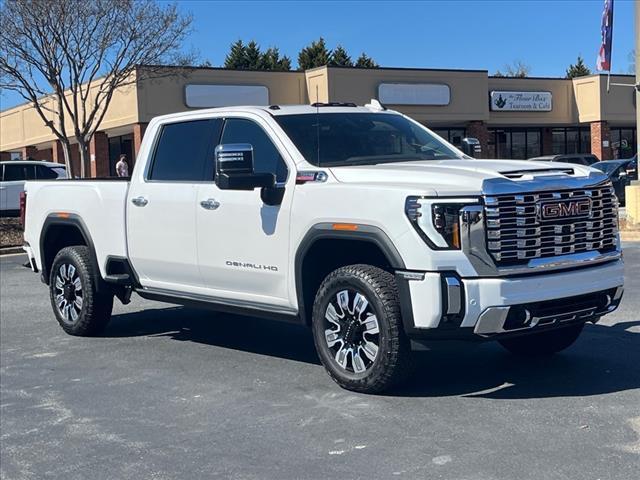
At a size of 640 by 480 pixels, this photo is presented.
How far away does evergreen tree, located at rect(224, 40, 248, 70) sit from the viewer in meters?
64.4

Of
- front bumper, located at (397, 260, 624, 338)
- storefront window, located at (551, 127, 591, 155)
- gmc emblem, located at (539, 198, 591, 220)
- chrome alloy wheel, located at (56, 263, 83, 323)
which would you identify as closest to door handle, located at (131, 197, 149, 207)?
chrome alloy wheel, located at (56, 263, 83, 323)

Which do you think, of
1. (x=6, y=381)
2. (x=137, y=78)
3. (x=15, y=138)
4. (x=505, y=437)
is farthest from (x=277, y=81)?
(x=505, y=437)

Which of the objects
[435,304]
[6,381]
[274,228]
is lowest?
[6,381]

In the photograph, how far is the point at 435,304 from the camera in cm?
529

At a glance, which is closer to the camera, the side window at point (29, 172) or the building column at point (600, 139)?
the side window at point (29, 172)

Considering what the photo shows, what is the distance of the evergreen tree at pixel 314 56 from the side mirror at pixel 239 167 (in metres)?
57.3

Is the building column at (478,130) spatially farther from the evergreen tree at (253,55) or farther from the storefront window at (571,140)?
the evergreen tree at (253,55)

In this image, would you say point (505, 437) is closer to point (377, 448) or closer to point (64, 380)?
point (377, 448)

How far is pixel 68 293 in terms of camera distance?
342 inches

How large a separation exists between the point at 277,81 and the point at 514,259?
97.2 ft

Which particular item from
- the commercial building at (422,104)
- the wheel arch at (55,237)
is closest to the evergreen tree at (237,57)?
the commercial building at (422,104)

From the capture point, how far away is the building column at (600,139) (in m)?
41.2

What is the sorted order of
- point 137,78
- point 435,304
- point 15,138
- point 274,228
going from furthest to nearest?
1. point 15,138
2. point 137,78
3. point 274,228
4. point 435,304

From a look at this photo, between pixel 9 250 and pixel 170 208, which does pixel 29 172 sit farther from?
pixel 170 208
